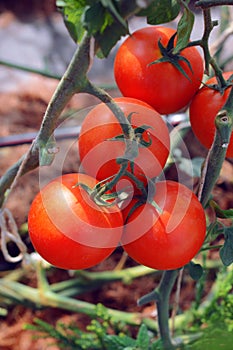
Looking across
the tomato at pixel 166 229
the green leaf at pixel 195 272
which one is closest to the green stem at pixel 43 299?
the green leaf at pixel 195 272

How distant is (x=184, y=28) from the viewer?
457mm

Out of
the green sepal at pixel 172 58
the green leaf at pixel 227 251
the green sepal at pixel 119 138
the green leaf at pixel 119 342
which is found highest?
the green sepal at pixel 172 58

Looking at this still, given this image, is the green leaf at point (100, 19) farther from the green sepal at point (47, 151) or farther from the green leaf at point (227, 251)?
the green leaf at point (227, 251)

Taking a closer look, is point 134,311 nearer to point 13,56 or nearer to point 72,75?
point 72,75

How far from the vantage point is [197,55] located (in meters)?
0.53

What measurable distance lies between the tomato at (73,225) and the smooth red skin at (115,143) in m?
0.02

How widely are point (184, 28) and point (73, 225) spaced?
0.20 m

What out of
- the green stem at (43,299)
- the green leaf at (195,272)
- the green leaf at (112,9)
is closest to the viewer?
the green leaf at (112,9)

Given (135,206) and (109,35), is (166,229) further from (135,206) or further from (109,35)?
(109,35)

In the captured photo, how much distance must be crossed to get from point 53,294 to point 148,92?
0.56 m


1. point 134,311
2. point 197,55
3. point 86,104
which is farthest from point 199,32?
point 197,55

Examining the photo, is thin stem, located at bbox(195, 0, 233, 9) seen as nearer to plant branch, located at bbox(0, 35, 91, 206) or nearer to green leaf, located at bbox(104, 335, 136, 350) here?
plant branch, located at bbox(0, 35, 91, 206)

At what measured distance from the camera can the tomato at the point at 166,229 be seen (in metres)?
0.47

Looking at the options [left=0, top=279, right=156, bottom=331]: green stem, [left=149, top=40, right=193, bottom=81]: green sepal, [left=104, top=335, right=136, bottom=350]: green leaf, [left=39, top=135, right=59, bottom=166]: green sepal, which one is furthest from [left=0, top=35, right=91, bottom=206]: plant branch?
[left=0, top=279, right=156, bottom=331]: green stem
